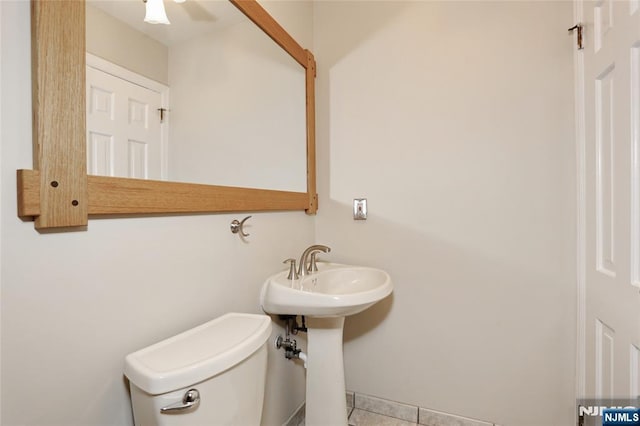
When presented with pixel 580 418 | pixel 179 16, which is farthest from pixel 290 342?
pixel 179 16

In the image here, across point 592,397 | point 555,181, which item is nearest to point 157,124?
point 555,181

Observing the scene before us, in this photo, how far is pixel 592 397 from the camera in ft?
3.80

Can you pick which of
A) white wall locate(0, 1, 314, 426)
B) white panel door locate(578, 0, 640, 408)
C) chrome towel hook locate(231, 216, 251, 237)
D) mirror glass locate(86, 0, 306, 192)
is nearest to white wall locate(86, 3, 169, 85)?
mirror glass locate(86, 0, 306, 192)

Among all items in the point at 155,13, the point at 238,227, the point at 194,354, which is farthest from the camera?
the point at 238,227

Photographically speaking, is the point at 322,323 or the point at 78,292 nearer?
the point at 78,292

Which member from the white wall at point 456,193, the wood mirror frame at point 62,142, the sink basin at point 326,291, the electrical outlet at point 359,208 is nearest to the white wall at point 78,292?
the wood mirror frame at point 62,142

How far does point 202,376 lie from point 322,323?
27.4 inches

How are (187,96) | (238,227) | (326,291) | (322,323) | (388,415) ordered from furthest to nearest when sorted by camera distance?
(388,415) < (326,291) < (322,323) < (238,227) < (187,96)

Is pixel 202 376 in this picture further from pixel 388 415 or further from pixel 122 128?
pixel 388 415

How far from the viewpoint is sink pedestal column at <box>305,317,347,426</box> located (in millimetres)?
1330

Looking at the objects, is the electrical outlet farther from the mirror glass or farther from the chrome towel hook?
the chrome towel hook

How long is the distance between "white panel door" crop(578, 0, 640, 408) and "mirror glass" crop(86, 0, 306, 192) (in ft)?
4.07

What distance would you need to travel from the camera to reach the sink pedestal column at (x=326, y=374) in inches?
52.4

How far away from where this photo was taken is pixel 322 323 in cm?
133
